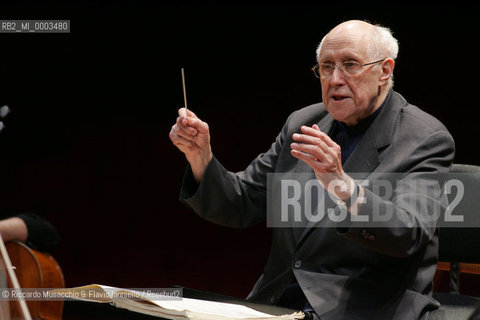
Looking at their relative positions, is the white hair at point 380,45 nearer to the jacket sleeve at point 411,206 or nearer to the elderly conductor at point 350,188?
the elderly conductor at point 350,188

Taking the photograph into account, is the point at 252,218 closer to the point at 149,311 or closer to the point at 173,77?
the point at 149,311

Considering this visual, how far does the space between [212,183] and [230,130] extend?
4.78 ft

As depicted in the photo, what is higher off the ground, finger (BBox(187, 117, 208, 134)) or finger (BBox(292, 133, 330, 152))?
finger (BBox(187, 117, 208, 134))

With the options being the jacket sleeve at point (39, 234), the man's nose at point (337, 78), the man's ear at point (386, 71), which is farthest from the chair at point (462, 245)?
the jacket sleeve at point (39, 234)

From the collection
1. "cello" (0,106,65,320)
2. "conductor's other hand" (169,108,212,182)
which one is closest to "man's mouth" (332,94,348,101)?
"conductor's other hand" (169,108,212,182)

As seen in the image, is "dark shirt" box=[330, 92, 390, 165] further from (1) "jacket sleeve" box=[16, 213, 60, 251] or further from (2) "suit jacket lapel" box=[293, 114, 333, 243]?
(1) "jacket sleeve" box=[16, 213, 60, 251]

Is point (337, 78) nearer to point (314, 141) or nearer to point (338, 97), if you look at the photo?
point (338, 97)

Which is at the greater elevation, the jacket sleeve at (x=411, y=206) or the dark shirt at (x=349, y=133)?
the dark shirt at (x=349, y=133)

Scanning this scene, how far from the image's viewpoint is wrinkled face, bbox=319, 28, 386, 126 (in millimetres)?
1726

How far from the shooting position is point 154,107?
3303mm

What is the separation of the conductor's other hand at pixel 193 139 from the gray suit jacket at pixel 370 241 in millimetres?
31

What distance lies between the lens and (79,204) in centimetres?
341

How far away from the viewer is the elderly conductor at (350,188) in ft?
4.74

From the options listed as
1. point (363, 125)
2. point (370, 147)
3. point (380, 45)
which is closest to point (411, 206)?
point (370, 147)
